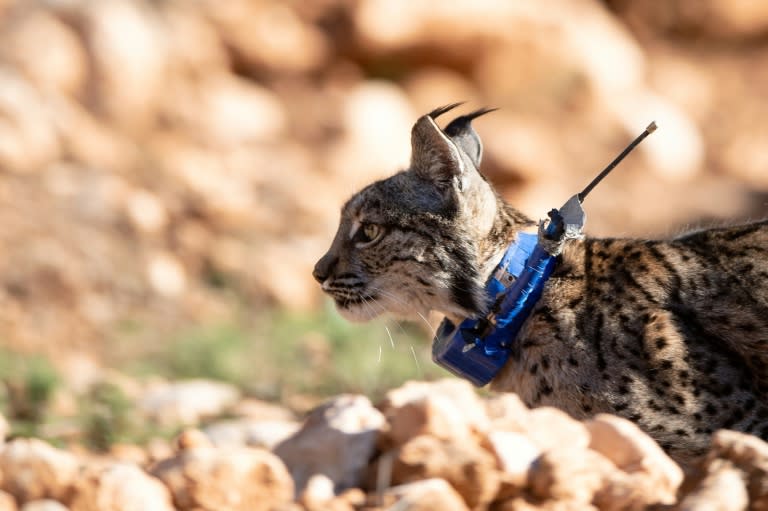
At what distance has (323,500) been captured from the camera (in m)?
3.37

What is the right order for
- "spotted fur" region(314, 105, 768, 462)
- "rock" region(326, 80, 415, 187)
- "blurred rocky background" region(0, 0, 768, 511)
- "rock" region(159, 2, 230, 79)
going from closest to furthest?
1. "spotted fur" region(314, 105, 768, 462)
2. "blurred rocky background" region(0, 0, 768, 511)
3. "rock" region(326, 80, 415, 187)
4. "rock" region(159, 2, 230, 79)

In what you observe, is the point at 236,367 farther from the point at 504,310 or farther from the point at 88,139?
the point at 88,139

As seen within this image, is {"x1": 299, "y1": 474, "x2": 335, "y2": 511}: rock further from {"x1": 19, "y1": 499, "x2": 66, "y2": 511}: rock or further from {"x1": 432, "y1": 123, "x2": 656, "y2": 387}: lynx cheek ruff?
{"x1": 432, "y1": 123, "x2": 656, "y2": 387}: lynx cheek ruff

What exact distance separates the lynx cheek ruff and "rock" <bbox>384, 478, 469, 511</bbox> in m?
1.19

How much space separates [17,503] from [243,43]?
12237 mm

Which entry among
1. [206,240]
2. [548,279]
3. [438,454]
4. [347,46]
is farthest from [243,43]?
[438,454]

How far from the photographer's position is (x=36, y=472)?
3.51m

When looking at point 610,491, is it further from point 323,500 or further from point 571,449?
point 323,500

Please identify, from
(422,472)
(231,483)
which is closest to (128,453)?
(231,483)

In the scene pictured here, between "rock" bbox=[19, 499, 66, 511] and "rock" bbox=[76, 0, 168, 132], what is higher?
"rock" bbox=[76, 0, 168, 132]

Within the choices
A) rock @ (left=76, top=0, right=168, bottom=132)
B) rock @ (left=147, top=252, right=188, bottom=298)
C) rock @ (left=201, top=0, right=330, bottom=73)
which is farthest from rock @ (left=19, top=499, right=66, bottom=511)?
rock @ (left=201, top=0, right=330, bottom=73)

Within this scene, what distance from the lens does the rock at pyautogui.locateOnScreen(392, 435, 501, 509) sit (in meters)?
3.40

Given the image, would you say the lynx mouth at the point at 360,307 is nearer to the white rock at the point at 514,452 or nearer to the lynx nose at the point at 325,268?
the lynx nose at the point at 325,268

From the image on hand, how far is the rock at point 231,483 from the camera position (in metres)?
3.44
